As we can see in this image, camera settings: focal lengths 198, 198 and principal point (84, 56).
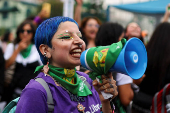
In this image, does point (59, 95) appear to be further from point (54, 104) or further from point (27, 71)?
point (27, 71)

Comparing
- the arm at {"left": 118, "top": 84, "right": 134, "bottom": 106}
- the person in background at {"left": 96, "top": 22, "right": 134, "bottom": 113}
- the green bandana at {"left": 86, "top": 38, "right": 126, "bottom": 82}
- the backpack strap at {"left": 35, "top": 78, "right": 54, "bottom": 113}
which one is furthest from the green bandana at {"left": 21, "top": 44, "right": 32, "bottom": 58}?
the green bandana at {"left": 86, "top": 38, "right": 126, "bottom": 82}

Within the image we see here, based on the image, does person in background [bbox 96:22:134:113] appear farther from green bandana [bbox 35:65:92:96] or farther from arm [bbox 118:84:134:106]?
green bandana [bbox 35:65:92:96]

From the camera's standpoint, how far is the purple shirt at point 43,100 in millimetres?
1325

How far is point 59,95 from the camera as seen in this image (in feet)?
4.78

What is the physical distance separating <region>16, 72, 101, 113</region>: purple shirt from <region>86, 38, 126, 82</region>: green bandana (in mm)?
295

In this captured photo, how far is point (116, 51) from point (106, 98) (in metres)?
0.41

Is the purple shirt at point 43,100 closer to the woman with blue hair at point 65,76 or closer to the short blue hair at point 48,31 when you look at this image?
the woman with blue hair at point 65,76

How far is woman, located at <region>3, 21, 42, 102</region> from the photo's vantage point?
3.36 metres

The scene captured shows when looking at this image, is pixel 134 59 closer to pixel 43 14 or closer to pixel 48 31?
pixel 48 31

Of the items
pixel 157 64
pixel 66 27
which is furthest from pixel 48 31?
pixel 157 64

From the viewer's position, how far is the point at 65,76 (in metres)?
1.59

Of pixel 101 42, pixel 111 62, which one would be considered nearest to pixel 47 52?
pixel 111 62

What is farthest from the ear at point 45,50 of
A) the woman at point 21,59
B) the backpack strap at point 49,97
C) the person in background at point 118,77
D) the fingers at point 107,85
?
the woman at point 21,59

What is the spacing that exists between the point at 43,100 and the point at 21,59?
94.7 inches
